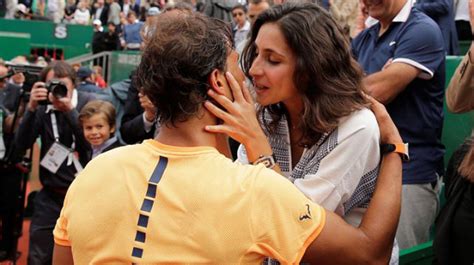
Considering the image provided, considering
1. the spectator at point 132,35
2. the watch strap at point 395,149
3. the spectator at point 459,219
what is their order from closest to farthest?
the watch strap at point 395,149 → the spectator at point 459,219 → the spectator at point 132,35

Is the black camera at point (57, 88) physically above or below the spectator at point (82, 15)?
above

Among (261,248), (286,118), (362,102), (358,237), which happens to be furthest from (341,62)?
(261,248)

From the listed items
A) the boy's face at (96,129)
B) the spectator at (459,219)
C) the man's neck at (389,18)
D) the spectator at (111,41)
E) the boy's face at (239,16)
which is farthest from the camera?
the spectator at (111,41)

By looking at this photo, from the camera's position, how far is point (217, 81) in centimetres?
137

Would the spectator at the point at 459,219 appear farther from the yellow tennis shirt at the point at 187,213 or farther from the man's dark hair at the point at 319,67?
the yellow tennis shirt at the point at 187,213

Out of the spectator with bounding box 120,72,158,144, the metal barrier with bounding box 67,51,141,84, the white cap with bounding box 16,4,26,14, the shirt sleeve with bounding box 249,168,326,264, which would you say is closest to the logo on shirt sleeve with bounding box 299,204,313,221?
the shirt sleeve with bounding box 249,168,326,264

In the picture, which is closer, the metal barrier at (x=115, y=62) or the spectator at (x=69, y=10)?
the metal barrier at (x=115, y=62)

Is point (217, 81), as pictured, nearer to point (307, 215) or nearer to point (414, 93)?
point (307, 215)

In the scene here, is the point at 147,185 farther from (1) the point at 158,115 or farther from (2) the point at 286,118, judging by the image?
(2) the point at 286,118

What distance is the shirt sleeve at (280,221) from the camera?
125 cm

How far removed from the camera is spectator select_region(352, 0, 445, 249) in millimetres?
2525

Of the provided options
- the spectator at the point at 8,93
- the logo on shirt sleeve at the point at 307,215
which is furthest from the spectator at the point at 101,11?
the logo on shirt sleeve at the point at 307,215

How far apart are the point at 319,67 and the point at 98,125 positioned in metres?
2.49

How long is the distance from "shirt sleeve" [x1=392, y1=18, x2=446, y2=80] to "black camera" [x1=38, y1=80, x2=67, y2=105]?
228 cm
